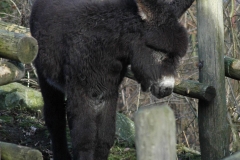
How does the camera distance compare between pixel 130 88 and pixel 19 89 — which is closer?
pixel 19 89

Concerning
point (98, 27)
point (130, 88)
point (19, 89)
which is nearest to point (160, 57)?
point (98, 27)

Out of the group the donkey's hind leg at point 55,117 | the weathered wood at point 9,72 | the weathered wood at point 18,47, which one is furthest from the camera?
the donkey's hind leg at point 55,117

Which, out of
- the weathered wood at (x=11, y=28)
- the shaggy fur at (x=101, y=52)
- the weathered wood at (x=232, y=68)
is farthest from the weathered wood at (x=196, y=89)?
the weathered wood at (x=11, y=28)

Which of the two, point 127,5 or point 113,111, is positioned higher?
point 127,5

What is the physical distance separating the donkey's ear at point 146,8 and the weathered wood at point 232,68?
1.13 m

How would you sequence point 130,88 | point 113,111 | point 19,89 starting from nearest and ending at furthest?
point 113,111, point 19,89, point 130,88

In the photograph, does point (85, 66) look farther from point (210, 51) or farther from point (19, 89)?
→ point (19, 89)

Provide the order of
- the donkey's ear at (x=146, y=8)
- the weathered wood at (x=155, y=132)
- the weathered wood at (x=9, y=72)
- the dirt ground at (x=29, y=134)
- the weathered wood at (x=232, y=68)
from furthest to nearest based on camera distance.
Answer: the dirt ground at (x=29, y=134) → the weathered wood at (x=232, y=68) → the donkey's ear at (x=146, y=8) → the weathered wood at (x=9, y=72) → the weathered wood at (x=155, y=132)

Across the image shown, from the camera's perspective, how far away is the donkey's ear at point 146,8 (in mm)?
4859

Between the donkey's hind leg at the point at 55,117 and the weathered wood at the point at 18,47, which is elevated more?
the weathered wood at the point at 18,47

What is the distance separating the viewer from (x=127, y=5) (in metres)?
5.00

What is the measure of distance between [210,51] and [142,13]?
3.10ft

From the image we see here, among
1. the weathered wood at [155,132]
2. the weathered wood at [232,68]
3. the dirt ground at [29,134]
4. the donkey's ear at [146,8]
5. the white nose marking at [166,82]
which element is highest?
the donkey's ear at [146,8]

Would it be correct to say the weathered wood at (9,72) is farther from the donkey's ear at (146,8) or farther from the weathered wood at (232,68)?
the weathered wood at (232,68)
